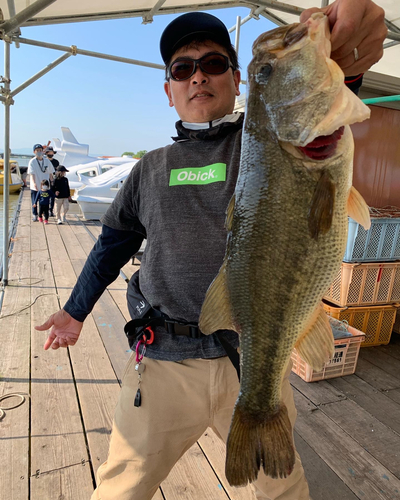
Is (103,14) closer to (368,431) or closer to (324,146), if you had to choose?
(324,146)

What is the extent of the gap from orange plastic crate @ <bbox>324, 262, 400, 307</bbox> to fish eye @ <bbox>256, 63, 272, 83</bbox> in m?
3.06

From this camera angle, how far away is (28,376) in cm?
344

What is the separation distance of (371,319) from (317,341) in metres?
3.30

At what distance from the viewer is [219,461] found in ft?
8.29

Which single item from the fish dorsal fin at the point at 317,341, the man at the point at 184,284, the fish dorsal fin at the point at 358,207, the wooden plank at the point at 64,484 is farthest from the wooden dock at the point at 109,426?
the fish dorsal fin at the point at 358,207

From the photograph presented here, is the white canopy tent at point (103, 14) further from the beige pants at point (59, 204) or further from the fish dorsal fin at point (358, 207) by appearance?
the beige pants at point (59, 204)

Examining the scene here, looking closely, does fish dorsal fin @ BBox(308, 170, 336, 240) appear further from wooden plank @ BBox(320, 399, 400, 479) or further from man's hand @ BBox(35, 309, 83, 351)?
wooden plank @ BBox(320, 399, 400, 479)

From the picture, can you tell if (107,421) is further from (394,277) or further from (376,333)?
(394,277)

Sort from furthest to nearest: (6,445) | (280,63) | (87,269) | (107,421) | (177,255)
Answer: (107,421) < (6,445) < (87,269) < (177,255) < (280,63)

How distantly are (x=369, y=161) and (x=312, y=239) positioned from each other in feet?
12.1

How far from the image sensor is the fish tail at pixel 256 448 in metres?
1.29

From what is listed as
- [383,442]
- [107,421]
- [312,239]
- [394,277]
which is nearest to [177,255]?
[312,239]

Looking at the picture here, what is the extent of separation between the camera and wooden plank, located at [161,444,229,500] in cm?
226

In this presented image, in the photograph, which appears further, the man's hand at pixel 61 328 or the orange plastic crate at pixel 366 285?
the orange plastic crate at pixel 366 285
